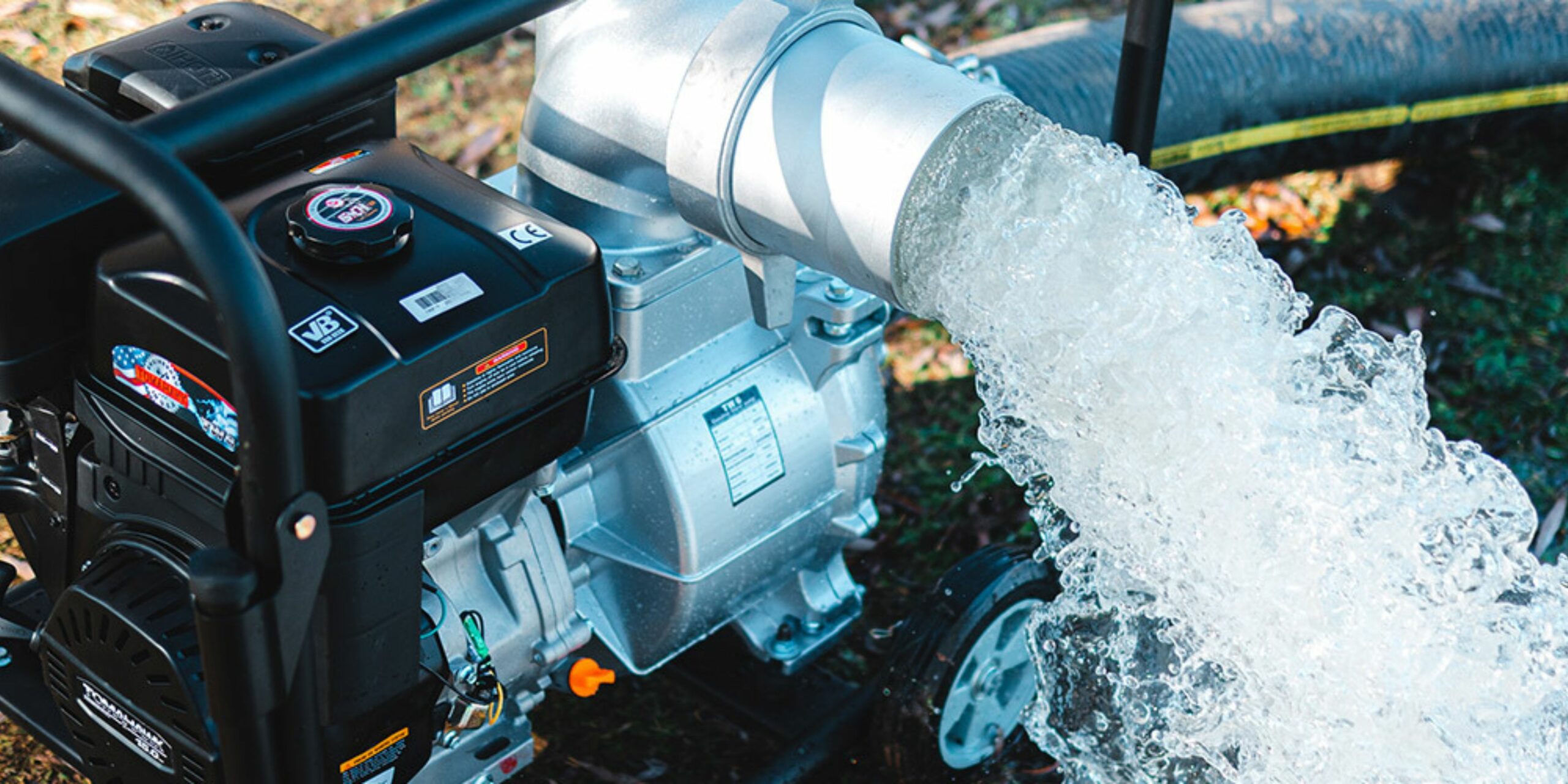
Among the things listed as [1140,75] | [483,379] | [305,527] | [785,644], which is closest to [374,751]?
[483,379]

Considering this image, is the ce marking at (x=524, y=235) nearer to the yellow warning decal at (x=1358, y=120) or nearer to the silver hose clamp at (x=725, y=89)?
the silver hose clamp at (x=725, y=89)

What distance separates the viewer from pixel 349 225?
6.69ft

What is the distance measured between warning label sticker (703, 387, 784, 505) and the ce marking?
0.53 m

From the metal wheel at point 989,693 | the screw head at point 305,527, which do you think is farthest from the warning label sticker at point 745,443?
the screw head at point 305,527

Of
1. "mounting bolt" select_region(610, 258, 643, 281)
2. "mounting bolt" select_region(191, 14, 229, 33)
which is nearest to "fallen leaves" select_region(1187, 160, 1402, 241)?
"mounting bolt" select_region(610, 258, 643, 281)

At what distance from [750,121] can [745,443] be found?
0.63 m

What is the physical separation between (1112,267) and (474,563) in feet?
3.50

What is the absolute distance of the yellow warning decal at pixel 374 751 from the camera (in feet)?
7.11

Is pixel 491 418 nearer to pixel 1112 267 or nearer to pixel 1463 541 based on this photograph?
pixel 1112 267

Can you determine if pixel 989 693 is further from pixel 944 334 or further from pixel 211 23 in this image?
pixel 211 23

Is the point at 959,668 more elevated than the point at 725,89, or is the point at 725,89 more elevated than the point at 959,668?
the point at 725,89

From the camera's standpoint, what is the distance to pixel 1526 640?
2.33m

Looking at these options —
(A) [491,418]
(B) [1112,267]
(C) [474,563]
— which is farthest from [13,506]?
(B) [1112,267]

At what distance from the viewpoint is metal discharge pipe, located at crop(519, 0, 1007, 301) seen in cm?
215
